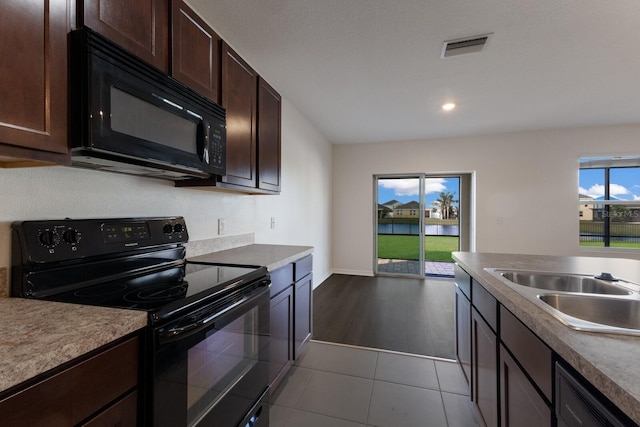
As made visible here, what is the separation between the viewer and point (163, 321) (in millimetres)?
889

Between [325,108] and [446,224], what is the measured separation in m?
4.60

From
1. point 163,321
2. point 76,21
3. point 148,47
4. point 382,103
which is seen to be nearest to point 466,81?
point 382,103

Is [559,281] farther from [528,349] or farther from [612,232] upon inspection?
[612,232]

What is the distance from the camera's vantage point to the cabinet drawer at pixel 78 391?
1.90ft

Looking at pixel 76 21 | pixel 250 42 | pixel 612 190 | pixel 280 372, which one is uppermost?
pixel 250 42

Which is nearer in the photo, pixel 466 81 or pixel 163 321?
pixel 163 321

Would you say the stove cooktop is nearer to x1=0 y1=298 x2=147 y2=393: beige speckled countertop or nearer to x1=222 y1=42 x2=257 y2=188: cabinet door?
x1=0 y1=298 x2=147 y2=393: beige speckled countertop

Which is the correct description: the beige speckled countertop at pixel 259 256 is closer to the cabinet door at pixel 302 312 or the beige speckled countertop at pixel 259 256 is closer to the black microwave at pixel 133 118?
the cabinet door at pixel 302 312

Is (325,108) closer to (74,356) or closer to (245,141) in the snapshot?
(245,141)

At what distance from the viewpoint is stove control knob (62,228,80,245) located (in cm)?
113

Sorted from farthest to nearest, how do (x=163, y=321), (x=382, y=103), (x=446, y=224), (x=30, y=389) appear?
(x=446, y=224) < (x=382, y=103) < (x=163, y=321) < (x=30, y=389)

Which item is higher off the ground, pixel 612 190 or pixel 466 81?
pixel 466 81

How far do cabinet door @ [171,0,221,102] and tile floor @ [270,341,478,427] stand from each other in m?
1.98

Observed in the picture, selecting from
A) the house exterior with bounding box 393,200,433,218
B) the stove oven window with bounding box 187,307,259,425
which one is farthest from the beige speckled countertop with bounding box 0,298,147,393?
the house exterior with bounding box 393,200,433,218
